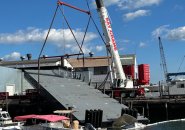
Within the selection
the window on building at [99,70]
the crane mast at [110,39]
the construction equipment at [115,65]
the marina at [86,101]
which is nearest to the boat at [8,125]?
the marina at [86,101]

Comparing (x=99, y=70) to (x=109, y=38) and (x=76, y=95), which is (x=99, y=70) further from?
(x=76, y=95)

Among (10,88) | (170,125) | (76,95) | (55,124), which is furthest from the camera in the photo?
(10,88)

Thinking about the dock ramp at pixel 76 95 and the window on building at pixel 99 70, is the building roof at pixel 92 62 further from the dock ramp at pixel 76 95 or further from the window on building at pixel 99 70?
the dock ramp at pixel 76 95

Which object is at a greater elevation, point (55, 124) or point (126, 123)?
point (55, 124)

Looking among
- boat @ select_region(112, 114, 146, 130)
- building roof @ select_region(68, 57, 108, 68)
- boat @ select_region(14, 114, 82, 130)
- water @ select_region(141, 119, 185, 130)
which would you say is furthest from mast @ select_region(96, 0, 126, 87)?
building roof @ select_region(68, 57, 108, 68)

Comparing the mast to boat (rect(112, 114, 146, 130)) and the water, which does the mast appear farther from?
boat (rect(112, 114, 146, 130))

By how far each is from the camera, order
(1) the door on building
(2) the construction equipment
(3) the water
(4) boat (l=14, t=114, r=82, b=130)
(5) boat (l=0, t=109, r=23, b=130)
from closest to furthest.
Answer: (4) boat (l=14, t=114, r=82, b=130)
(5) boat (l=0, t=109, r=23, b=130)
(3) the water
(1) the door on building
(2) the construction equipment

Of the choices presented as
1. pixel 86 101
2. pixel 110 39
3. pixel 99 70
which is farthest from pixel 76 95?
pixel 99 70

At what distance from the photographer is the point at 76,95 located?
45.8 metres

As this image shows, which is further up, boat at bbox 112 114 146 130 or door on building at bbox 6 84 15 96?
door on building at bbox 6 84 15 96

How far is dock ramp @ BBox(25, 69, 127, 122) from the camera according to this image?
135 feet

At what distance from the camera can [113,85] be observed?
185 feet

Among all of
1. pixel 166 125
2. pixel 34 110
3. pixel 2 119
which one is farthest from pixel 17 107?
pixel 166 125

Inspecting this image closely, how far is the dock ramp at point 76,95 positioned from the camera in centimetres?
4128
